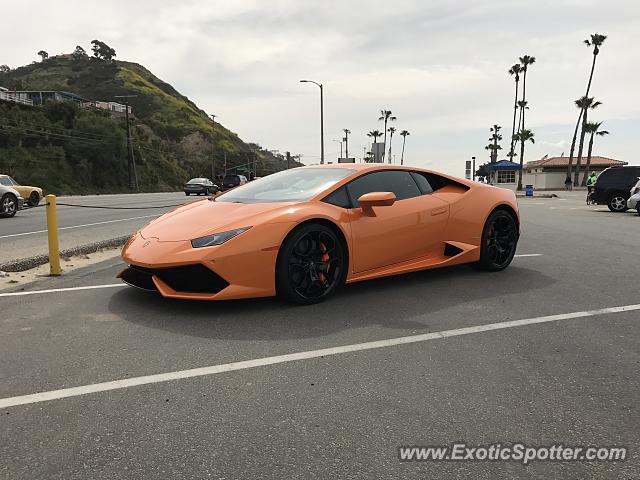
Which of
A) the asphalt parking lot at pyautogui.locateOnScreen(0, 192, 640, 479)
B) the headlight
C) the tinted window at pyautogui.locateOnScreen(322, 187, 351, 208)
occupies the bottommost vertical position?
the asphalt parking lot at pyautogui.locateOnScreen(0, 192, 640, 479)

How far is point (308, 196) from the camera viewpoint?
4766 mm

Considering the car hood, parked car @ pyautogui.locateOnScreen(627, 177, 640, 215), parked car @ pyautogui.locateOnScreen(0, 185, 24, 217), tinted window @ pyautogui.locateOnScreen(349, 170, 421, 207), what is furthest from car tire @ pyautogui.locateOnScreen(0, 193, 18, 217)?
parked car @ pyautogui.locateOnScreen(627, 177, 640, 215)

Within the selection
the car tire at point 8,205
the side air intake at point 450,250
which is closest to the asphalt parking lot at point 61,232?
the car tire at point 8,205

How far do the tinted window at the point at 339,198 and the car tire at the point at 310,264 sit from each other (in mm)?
310

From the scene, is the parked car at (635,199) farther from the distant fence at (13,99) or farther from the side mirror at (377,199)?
the distant fence at (13,99)

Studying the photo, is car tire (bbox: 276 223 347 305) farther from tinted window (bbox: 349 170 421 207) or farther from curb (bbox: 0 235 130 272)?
curb (bbox: 0 235 130 272)

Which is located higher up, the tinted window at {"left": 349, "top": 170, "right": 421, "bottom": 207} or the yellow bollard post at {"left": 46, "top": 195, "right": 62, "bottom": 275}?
the tinted window at {"left": 349, "top": 170, "right": 421, "bottom": 207}

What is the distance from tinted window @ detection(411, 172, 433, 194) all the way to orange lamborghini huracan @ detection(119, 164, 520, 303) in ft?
0.05

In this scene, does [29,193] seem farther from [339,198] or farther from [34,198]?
[339,198]

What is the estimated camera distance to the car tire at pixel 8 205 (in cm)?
1489

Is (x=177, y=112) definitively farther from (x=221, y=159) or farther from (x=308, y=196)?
(x=308, y=196)

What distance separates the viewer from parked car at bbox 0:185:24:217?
1490 centimetres

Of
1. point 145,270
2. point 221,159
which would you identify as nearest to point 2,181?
point 145,270

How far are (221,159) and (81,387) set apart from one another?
114700mm
